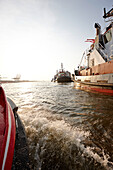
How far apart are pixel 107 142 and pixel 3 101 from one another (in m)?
2.53

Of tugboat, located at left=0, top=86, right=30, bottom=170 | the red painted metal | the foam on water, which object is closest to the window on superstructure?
the foam on water

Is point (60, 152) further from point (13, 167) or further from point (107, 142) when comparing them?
point (107, 142)

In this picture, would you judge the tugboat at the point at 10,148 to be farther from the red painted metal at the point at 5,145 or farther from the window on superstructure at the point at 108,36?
the window on superstructure at the point at 108,36

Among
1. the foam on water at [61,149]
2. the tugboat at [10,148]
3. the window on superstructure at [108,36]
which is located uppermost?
the window on superstructure at [108,36]

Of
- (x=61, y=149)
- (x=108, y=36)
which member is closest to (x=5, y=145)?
(x=61, y=149)

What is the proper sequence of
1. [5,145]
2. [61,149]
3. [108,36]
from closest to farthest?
[5,145] < [61,149] < [108,36]

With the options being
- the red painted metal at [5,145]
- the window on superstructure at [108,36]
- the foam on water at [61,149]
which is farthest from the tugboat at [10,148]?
the window on superstructure at [108,36]

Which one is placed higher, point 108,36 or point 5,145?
point 108,36

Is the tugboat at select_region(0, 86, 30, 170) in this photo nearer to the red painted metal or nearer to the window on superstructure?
the red painted metal

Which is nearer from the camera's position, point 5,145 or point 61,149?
point 5,145

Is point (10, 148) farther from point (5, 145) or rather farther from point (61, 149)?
point (61, 149)

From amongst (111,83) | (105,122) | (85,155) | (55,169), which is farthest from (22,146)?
(111,83)

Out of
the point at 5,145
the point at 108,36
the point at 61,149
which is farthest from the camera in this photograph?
the point at 108,36

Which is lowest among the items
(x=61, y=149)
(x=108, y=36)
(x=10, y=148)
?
(x=61, y=149)
